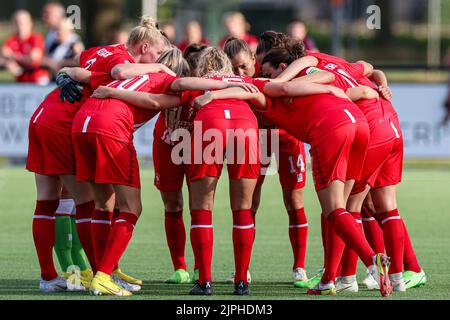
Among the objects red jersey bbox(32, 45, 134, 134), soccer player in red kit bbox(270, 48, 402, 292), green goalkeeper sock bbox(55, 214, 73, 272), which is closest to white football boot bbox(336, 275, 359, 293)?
soccer player in red kit bbox(270, 48, 402, 292)

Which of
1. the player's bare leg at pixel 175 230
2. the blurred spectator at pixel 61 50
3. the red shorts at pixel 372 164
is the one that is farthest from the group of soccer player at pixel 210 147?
the blurred spectator at pixel 61 50

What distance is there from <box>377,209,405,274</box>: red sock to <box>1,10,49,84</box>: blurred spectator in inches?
409

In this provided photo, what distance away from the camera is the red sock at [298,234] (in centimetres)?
884

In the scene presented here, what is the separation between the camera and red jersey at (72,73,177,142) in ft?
25.3

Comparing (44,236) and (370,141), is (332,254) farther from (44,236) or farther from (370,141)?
(44,236)

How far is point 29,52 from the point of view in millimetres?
18641

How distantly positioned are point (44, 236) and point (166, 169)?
3.86 feet

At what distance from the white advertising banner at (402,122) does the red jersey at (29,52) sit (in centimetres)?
87

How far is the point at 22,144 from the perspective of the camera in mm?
16938

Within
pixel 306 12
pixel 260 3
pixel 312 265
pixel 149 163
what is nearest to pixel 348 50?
pixel 260 3

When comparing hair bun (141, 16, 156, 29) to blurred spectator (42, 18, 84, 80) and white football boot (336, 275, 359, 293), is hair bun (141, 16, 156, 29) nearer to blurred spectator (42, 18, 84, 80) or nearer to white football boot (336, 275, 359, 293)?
white football boot (336, 275, 359, 293)

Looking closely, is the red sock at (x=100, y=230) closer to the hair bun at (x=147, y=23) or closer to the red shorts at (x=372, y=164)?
the hair bun at (x=147, y=23)

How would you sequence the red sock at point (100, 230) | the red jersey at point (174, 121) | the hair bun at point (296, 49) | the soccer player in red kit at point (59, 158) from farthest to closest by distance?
the red jersey at point (174, 121) → the hair bun at point (296, 49) → the soccer player in red kit at point (59, 158) → the red sock at point (100, 230)
